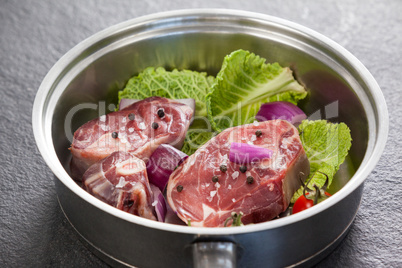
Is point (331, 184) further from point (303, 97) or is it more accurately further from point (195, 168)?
point (195, 168)

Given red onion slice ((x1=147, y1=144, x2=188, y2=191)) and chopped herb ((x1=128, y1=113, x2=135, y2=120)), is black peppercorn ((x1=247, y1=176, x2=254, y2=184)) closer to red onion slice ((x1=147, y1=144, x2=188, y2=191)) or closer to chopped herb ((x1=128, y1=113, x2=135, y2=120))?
red onion slice ((x1=147, y1=144, x2=188, y2=191))

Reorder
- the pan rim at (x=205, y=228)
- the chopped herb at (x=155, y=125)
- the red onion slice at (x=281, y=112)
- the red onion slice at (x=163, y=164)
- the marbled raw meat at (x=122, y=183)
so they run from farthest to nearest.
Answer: the red onion slice at (x=281, y=112) → the chopped herb at (x=155, y=125) → the red onion slice at (x=163, y=164) → the marbled raw meat at (x=122, y=183) → the pan rim at (x=205, y=228)

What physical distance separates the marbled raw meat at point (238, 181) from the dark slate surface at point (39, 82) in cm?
38

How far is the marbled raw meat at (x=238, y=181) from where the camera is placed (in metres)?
2.22

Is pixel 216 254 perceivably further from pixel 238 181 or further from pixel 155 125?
pixel 155 125

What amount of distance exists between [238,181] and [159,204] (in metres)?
0.34

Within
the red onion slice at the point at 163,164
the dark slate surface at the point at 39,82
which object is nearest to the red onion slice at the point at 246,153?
the red onion slice at the point at 163,164

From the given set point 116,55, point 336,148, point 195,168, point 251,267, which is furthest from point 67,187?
point 336,148

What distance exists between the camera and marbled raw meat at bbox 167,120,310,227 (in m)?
2.22

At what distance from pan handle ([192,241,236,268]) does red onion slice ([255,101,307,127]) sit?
1019mm

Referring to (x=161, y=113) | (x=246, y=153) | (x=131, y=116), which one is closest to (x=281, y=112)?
(x=246, y=153)

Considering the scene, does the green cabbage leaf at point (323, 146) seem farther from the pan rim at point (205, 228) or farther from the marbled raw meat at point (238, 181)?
the pan rim at point (205, 228)

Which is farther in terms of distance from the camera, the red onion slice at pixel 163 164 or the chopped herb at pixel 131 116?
the chopped herb at pixel 131 116

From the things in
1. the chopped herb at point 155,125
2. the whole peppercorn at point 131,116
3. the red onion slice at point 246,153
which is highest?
the red onion slice at point 246,153
